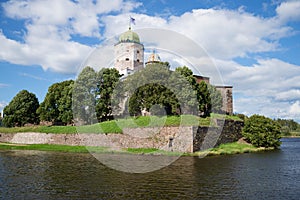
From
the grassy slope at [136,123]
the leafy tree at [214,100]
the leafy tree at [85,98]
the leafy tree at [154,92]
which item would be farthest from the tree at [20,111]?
the leafy tree at [214,100]

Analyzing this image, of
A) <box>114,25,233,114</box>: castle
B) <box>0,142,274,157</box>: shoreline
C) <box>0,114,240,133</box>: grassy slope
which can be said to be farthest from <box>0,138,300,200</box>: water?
<box>114,25,233,114</box>: castle

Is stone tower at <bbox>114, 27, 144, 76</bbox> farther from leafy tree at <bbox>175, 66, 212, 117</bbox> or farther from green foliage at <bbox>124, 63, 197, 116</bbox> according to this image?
green foliage at <bbox>124, 63, 197, 116</bbox>

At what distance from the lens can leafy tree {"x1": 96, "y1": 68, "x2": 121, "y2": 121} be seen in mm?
47750

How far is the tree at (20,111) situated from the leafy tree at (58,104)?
27.2 ft

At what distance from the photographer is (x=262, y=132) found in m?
43.3

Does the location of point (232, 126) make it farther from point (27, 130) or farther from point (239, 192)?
point (27, 130)

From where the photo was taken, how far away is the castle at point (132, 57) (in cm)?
6756

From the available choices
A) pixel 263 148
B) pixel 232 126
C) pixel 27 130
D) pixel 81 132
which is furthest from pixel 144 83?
pixel 27 130

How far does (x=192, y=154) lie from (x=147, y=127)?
7.50 m

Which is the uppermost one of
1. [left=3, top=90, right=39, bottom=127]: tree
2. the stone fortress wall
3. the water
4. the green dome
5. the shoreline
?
the green dome

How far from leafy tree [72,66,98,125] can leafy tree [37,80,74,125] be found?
2.40 metres

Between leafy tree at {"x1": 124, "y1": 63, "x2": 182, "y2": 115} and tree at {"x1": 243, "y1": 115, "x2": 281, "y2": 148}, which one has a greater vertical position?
leafy tree at {"x1": 124, "y1": 63, "x2": 182, "y2": 115}

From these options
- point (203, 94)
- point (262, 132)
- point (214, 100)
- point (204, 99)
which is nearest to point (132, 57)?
point (214, 100)

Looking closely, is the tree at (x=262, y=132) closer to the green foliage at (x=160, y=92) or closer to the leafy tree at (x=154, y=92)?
the green foliage at (x=160, y=92)
